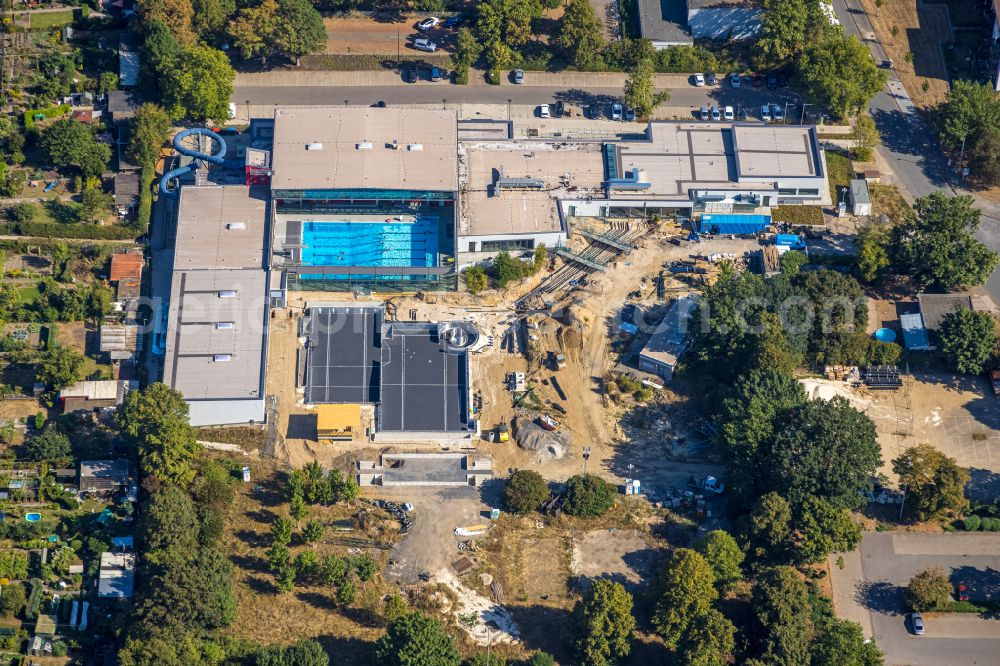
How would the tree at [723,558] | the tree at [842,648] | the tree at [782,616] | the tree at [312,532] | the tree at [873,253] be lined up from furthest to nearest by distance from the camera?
the tree at [873,253] < the tree at [312,532] < the tree at [723,558] < the tree at [782,616] < the tree at [842,648]

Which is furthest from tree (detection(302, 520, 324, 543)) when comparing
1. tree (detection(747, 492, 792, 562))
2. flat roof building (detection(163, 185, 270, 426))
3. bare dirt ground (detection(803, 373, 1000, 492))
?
bare dirt ground (detection(803, 373, 1000, 492))

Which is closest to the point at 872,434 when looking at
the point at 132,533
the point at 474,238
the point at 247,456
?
the point at 474,238

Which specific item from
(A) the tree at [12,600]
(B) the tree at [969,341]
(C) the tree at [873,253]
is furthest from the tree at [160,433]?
(B) the tree at [969,341]

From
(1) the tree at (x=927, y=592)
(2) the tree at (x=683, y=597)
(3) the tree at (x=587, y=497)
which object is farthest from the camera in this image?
(3) the tree at (x=587, y=497)

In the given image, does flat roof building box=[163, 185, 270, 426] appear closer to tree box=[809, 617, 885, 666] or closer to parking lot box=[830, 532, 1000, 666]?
tree box=[809, 617, 885, 666]

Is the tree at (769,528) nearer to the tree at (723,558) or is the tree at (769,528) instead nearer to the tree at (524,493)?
the tree at (723,558)

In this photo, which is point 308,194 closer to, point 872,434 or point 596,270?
point 596,270
